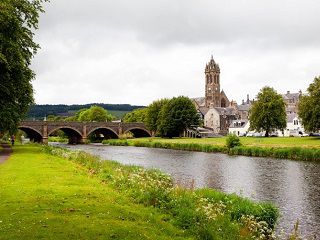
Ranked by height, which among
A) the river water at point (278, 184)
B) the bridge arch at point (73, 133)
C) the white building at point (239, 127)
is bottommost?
the river water at point (278, 184)

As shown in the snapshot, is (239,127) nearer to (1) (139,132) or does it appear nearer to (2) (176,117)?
(1) (139,132)

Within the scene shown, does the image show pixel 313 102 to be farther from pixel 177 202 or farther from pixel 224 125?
pixel 224 125

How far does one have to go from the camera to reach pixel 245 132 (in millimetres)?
143125

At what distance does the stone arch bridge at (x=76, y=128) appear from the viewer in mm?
111438

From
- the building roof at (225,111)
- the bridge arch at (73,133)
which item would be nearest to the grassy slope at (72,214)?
the bridge arch at (73,133)

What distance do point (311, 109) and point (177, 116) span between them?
4935 centimetres

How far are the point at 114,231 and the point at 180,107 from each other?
107041 mm

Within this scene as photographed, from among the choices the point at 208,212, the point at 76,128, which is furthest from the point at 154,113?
the point at 208,212

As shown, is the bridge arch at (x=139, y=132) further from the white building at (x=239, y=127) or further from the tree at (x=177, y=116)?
the white building at (x=239, y=127)

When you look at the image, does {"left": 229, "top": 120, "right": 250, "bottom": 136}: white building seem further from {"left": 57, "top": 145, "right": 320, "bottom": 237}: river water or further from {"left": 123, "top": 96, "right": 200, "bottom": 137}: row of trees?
{"left": 57, "top": 145, "right": 320, "bottom": 237}: river water

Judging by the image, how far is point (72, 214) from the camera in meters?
→ 13.6

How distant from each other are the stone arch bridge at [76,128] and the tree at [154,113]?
18.4 ft

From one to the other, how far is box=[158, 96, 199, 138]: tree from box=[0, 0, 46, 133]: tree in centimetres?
7350

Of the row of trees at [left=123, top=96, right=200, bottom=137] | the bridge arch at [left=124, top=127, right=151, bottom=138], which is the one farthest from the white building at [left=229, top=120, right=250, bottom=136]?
the bridge arch at [left=124, top=127, right=151, bottom=138]
